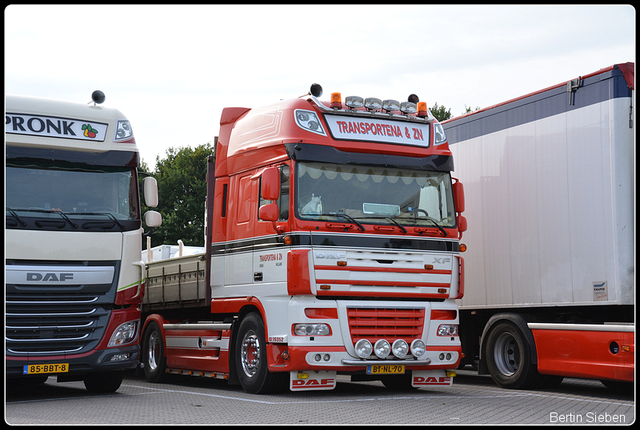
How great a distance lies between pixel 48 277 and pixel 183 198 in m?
33.4

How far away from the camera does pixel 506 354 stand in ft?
39.9

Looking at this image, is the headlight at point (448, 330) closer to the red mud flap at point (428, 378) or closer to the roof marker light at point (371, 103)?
the red mud flap at point (428, 378)

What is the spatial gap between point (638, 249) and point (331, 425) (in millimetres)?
4836

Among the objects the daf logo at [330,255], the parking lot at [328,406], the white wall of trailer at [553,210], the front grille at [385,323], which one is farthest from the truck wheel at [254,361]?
the white wall of trailer at [553,210]

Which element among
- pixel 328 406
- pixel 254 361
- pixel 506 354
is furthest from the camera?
pixel 506 354

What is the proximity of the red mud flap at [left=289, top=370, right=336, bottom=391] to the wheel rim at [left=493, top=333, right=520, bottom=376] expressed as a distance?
3.17m

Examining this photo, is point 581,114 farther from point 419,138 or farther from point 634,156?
point 419,138

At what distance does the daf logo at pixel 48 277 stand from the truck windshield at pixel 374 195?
3298mm

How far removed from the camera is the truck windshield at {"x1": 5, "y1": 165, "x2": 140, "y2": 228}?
34.0 feet

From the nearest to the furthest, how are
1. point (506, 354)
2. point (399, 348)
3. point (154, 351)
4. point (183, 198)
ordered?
point (399, 348), point (506, 354), point (154, 351), point (183, 198)

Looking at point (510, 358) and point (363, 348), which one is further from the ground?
point (363, 348)

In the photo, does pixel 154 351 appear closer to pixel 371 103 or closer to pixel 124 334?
pixel 124 334

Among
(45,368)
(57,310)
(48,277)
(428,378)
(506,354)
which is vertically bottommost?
(428,378)

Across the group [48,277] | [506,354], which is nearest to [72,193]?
[48,277]
